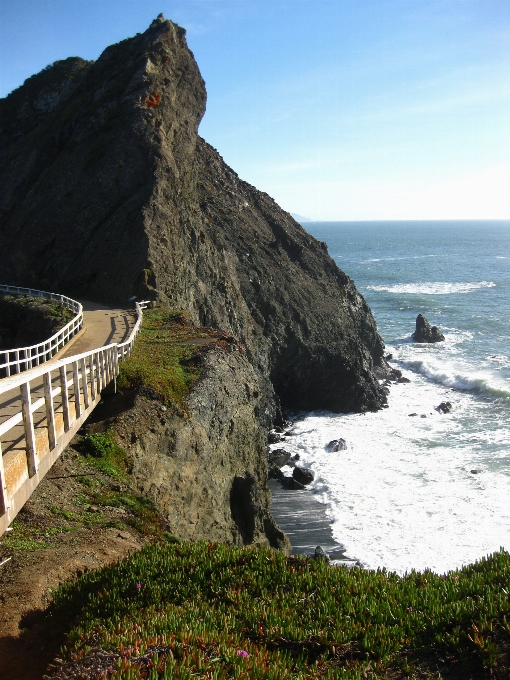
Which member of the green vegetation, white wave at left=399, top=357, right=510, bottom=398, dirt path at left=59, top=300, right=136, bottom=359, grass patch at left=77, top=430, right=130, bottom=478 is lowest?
white wave at left=399, top=357, right=510, bottom=398

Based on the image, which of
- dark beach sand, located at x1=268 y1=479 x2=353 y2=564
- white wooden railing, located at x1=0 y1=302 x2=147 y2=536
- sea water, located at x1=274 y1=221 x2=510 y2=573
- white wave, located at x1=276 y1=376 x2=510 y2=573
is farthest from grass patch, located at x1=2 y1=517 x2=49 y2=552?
dark beach sand, located at x1=268 y1=479 x2=353 y2=564

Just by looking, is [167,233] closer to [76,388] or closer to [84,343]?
[84,343]

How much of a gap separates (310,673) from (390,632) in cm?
131

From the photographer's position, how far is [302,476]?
31.0 meters

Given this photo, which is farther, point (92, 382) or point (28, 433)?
point (92, 382)

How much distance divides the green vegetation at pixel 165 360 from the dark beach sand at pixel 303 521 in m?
9.37

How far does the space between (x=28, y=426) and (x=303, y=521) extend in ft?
71.5

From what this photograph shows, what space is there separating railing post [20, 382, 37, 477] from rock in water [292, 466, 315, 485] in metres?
25.0

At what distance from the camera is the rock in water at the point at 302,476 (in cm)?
3089

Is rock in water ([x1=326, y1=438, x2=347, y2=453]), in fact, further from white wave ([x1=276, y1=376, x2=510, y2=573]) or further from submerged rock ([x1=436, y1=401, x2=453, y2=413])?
submerged rock ([x1=436, y1=401, x2=453, y2=413])

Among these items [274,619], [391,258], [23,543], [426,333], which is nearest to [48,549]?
[23,543]

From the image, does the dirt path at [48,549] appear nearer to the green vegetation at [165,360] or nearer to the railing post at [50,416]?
the railing post at [50,416]

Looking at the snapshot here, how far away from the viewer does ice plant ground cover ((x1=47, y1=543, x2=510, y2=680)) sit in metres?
5.70

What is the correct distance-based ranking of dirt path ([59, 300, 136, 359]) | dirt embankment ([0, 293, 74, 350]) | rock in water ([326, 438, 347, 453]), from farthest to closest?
1. rock in water ([326, 438, 347, 453])
2. dirt embankment ([0, 293, 74, 350])
3. dirt path ([59, 300, 136, 359])
